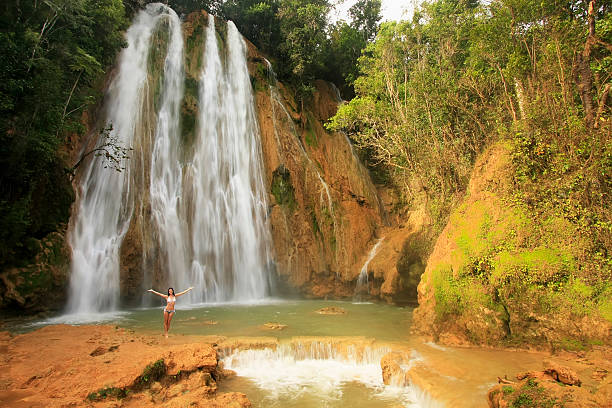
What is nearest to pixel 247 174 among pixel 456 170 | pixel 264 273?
pixel 264 273

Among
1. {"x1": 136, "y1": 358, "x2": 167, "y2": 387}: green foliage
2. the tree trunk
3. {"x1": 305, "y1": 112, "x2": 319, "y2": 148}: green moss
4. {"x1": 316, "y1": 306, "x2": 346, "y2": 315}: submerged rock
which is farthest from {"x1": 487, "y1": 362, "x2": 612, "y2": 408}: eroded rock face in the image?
{"x1": 305, "y1": 112, "x2": 319, "y2": 148}: green moss

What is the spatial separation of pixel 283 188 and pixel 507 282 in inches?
475

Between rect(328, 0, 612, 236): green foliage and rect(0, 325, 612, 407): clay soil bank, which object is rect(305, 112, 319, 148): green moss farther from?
rect(0, 325, 612, 407): clay soil bank

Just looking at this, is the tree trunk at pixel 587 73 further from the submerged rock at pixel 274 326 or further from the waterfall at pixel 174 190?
the waterfall at pixel 174 190

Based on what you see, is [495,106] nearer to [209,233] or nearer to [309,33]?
[209,233]

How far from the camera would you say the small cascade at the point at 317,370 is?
6.27 meters

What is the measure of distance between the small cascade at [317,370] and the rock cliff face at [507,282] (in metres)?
2.07

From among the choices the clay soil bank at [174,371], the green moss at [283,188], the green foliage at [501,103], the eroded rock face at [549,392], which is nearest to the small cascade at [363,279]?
the green foliage at [501,103]

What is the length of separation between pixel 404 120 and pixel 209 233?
9.22 metres

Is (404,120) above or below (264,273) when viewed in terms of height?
above

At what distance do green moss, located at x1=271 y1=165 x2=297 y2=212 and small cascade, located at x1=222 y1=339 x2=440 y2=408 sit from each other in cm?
1036

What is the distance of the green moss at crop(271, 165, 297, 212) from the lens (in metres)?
18.1

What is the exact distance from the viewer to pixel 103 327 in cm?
866

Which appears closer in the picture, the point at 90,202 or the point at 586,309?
the point at 586,309
